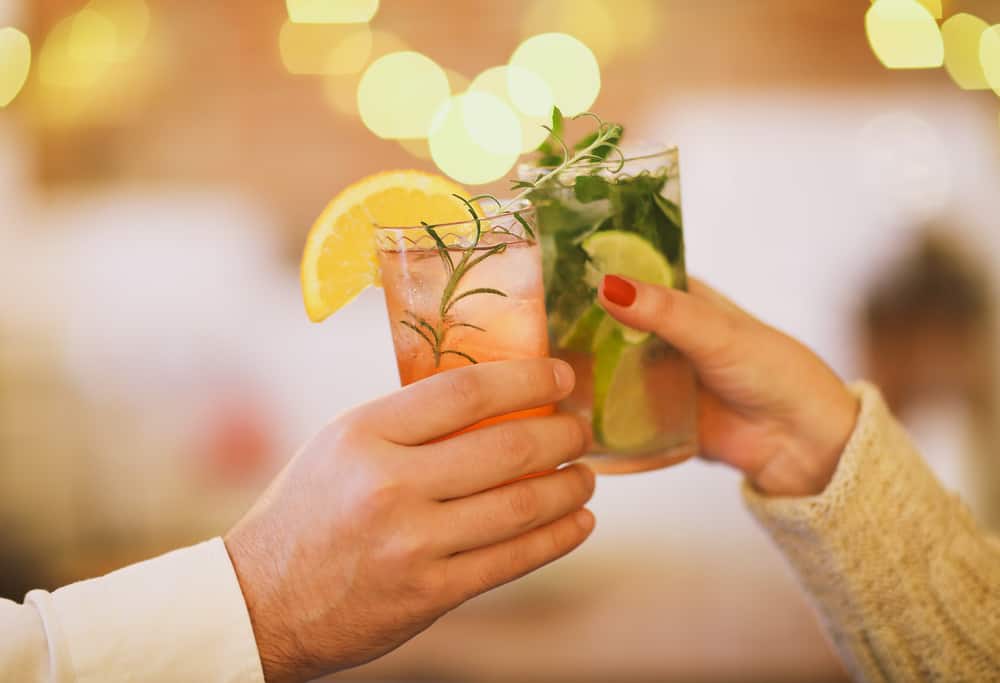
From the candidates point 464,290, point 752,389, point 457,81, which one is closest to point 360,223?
point 464,290

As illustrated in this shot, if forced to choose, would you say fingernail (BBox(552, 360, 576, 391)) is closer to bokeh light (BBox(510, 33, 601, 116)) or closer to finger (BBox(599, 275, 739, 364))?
finger (BBox(599, 275, 739, 364))

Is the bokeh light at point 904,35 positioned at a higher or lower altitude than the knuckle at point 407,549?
higher

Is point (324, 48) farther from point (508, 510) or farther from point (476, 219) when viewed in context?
point (508, 510)


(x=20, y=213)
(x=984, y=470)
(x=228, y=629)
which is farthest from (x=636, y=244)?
(x=20, y=213)

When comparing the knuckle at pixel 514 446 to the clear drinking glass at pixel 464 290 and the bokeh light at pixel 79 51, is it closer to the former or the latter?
the clear drinking glass at pixel 464 290

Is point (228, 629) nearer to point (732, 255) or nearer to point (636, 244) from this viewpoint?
point (636, 244)

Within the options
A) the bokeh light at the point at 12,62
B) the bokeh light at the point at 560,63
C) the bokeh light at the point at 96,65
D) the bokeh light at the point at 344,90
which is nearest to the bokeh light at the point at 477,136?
the bokeh light at the point at 560,63

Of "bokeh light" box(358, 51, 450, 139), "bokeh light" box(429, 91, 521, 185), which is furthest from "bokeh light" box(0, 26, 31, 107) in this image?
"bokeh light" box(429, 91, 521, 185)
